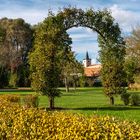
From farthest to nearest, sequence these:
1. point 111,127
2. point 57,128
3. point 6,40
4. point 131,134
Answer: point 6,40, point 57,128, point 111,127, point 131,134

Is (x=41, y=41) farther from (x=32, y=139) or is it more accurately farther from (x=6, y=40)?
(x=6, y=40)

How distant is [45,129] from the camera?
9070 mm

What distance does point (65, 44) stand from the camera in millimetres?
29266

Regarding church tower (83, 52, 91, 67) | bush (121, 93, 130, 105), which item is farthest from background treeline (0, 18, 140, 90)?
church tower (83, 52, 91, 67)

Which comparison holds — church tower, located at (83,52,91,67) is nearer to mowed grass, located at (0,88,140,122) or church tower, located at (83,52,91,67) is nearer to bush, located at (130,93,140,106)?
mowed grass, located at (0,88,140,122)

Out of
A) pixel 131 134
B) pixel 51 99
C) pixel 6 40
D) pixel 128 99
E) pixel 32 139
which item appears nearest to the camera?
pixel 131 134

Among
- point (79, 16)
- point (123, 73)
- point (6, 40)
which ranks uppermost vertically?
point (6, 40)

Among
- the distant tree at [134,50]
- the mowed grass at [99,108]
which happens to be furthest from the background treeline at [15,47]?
the mowed grass at [99,108]

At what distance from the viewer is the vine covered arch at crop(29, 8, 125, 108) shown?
28.8 meters

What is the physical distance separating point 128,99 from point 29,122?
77.8 feet

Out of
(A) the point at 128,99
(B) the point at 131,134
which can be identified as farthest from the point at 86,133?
(A) the point at 128,99

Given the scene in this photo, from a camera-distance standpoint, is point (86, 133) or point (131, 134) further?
point (86, 133)

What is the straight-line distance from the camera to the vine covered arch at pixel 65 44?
94.5 ft

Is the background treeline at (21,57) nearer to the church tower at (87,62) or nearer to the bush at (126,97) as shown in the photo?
the bush at (126,97)
